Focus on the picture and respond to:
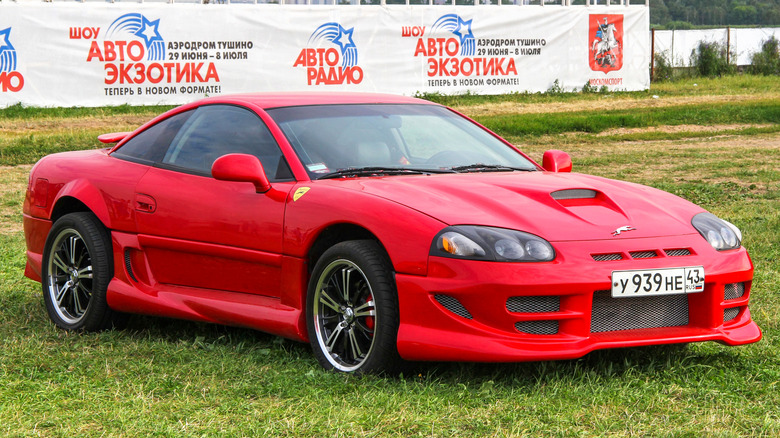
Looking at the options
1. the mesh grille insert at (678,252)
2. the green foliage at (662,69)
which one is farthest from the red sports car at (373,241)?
the green foliage at (662,69)

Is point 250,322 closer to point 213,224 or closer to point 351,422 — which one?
point 213,224

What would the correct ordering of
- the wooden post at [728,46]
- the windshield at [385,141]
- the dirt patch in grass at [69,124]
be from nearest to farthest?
the windshield at [385,141] < the dirt patch in grass at [69,124] < the wooden post at [728,46]

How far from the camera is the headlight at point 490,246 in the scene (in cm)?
430

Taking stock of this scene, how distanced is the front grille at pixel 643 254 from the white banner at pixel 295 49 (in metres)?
15.9

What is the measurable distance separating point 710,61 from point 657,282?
3049cm

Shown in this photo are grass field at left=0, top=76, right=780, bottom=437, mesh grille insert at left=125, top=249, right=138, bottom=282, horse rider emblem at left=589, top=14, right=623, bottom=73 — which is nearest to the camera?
grass field at left=0, top=76, right=780, bottom=437

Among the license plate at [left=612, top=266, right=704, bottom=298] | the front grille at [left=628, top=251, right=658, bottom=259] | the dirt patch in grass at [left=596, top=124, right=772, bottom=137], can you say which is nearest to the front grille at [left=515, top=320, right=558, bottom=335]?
the license plate at [left=612, top=266, right=704, bottom=298]

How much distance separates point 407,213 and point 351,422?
3.12 feet

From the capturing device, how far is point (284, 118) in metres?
5.44

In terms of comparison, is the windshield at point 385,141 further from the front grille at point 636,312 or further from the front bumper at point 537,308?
the front grille at point 636,312

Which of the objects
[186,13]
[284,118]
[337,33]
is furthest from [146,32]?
[284,118]

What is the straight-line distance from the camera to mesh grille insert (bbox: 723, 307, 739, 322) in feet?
15.7

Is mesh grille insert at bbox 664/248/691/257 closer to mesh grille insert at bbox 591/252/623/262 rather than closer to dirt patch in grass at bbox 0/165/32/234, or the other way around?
mesh grille insert at bbox 591/252/623/262

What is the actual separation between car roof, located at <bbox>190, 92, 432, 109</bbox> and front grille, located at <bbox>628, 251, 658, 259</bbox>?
6.27ft
